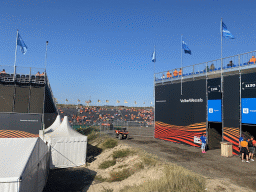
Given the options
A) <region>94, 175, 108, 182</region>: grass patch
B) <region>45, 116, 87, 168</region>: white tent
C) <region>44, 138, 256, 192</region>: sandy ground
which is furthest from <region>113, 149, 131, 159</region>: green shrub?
<region>94, 175, 108, 182</region>: grass patch

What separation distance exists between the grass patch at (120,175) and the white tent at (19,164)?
6058 mm

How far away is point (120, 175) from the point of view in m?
14.1

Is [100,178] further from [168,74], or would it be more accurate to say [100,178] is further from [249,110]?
[168,74]

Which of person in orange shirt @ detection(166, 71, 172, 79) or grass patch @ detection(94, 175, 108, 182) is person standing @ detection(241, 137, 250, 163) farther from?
person in orange shirt @ detection(166, 71, 172, 79)

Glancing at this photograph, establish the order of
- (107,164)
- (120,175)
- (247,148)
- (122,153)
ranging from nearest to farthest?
(120,175) → (247,148) → (107,164) → (122,153)

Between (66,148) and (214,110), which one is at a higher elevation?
(214,110)

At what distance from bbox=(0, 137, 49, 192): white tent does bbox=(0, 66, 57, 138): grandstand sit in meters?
15.6

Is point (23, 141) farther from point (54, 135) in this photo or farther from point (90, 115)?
point (90, 115)

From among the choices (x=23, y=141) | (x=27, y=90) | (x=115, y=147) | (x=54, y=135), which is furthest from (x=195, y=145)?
(x=27, y=90)

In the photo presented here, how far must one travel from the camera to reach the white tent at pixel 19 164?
21.8ft

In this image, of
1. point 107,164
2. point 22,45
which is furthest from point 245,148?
point 22,45

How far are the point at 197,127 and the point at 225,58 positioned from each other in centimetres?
720

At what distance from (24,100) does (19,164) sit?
2096 cm

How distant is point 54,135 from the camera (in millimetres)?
17000
